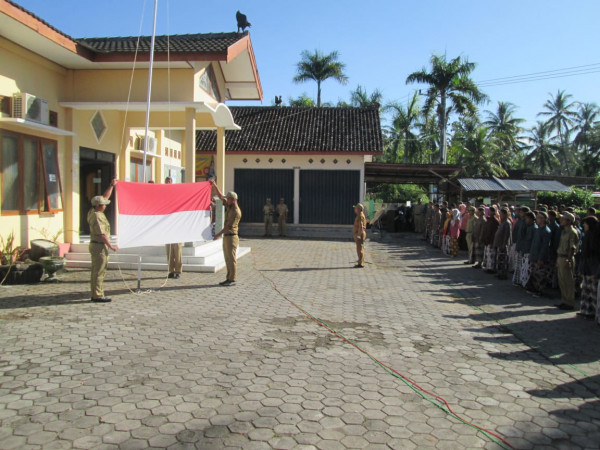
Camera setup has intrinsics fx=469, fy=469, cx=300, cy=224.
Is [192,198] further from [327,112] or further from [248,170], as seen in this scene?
[327,112]

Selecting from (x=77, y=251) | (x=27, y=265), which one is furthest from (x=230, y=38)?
(x=27, y=265)

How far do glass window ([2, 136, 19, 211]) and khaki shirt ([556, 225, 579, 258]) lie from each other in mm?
10344

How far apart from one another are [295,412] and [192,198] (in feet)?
19.8

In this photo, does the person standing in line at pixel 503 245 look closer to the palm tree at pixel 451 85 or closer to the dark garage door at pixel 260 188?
the dark garage door at pixel 260 188

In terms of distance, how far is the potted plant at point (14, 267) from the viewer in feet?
29.1

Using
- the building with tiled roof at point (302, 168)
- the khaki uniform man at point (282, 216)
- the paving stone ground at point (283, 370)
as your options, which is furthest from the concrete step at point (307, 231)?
the paving stone ground at point (283, 370)

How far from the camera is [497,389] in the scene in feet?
14.7

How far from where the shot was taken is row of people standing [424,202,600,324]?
7230 mm

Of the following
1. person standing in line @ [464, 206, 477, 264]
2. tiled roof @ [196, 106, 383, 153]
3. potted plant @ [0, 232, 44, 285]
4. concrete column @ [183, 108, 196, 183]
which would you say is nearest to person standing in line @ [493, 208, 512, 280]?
person standing in line @ [464, 206, 477, 264]

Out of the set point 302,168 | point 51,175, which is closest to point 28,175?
point 51,175

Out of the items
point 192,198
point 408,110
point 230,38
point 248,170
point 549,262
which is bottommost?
point 549,262

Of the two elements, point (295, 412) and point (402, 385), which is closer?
point (295, 412)

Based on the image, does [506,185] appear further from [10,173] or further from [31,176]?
[10,173]

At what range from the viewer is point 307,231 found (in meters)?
20.6
